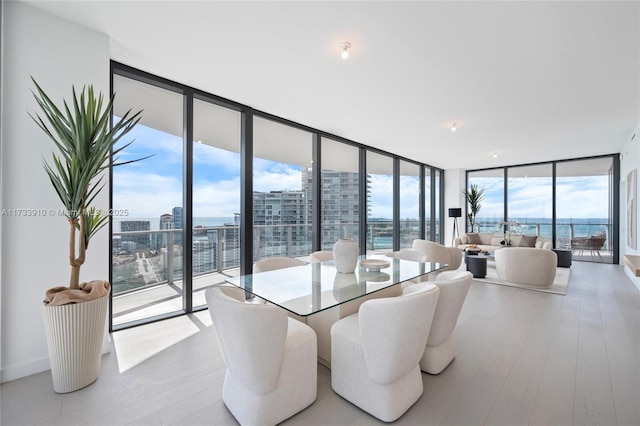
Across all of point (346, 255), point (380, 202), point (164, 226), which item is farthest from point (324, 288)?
point (380, 202)

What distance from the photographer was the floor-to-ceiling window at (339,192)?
219 inches

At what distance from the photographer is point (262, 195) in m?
4.84

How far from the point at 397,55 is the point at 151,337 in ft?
12.2

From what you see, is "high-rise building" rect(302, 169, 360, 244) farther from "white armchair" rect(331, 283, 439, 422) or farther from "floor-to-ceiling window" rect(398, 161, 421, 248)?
"white armchair" rect(331, 283, 439, 422)

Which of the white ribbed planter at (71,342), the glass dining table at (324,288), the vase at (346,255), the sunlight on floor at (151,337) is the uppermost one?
the vase at (346,255)

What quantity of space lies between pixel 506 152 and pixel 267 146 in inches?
228

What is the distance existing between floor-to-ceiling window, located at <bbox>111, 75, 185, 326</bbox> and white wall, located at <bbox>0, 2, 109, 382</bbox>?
0.86 metres

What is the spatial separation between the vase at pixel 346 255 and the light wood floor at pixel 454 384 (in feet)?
2.91

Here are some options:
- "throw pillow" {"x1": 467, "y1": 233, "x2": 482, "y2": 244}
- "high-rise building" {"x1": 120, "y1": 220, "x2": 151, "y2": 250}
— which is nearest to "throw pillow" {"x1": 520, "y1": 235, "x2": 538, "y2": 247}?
"throw pillow" {"x1": 467, "y1": 233, "x2": 482, "y2": 244}

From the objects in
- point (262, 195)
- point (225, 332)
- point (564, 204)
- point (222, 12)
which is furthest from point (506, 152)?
point (225, 332)

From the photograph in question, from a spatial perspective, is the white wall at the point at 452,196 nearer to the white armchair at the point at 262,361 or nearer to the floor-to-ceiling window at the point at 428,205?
the floor-to-ceiling window at the point at 428,205

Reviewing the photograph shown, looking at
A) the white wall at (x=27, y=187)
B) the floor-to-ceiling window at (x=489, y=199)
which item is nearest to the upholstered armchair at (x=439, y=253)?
the floor-to-ceiling window at (x=489, y=199)

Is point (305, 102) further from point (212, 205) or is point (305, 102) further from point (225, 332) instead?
point (225, 332)

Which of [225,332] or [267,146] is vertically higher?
[267,146]
